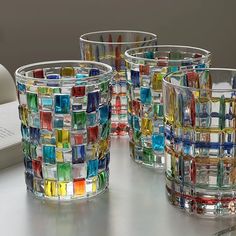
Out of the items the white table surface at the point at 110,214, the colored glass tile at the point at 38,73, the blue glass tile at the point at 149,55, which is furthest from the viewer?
the blue glass tile at the point at 149,55

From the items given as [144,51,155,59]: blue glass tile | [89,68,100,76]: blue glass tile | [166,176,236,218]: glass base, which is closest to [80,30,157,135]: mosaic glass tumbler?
[144,51,155,59]: blue glass tile

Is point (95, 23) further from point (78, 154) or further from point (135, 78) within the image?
point (78, 154)

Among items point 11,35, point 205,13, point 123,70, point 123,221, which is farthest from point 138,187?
point 205,13

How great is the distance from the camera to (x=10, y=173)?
719mm

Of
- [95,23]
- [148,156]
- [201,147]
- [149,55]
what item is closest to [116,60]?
[149,55]

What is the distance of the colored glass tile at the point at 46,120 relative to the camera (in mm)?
612

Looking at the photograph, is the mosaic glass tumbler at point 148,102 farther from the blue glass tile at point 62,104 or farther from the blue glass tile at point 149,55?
the blue glass tile at point 62,104

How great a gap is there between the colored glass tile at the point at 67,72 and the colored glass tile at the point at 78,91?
10cm

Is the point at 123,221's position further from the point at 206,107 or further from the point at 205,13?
the point at 205,13

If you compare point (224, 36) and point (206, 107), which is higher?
point (206, 107)

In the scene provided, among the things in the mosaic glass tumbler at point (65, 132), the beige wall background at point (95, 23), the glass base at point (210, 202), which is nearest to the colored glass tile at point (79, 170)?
the mosaic glass tumbler at point (65, 132)

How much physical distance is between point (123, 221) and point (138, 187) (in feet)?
0.30

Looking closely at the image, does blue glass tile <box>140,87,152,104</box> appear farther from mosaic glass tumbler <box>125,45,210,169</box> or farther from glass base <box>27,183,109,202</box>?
glass base <box>27,183,109,202</box>

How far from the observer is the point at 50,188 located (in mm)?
631
